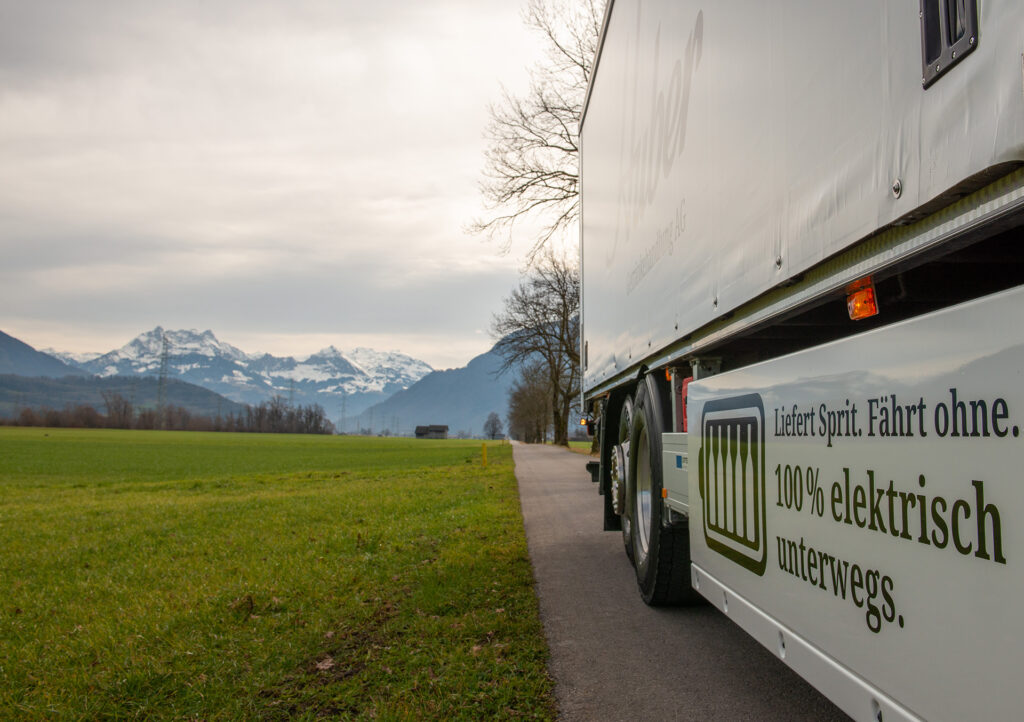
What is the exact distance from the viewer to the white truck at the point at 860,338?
5.18 feet

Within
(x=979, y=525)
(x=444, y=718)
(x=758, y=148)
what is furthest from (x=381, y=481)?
(x=979, y=525)

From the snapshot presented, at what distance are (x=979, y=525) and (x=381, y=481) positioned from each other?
19.8 m

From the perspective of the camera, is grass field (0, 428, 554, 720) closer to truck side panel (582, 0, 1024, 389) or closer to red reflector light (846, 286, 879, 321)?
truck side panel (582, 0, 1024, 389)

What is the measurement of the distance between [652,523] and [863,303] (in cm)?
303

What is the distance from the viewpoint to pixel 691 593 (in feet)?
18.3

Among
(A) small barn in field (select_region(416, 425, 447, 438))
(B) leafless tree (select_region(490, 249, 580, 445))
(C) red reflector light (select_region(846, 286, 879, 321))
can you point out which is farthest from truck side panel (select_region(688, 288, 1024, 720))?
(A) small barn in field (select_region(416, 425, 447, 438))

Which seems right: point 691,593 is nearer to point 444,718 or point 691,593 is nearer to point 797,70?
point 444,718

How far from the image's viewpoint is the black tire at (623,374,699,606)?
195 inches

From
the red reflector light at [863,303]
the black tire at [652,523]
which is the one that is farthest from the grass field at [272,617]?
the red reflector light at [863,303]

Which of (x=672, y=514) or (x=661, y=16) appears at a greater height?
(x=661, y=16)

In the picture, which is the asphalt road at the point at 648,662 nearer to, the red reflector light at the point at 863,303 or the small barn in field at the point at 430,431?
the red reflector light at the point at 863,303

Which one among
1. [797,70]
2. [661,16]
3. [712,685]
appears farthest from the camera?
[661,16]

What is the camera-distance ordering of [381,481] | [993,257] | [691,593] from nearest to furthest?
[993,257], [691,593], [381,481]

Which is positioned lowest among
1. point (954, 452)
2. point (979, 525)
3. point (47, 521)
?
point (47, 521)
